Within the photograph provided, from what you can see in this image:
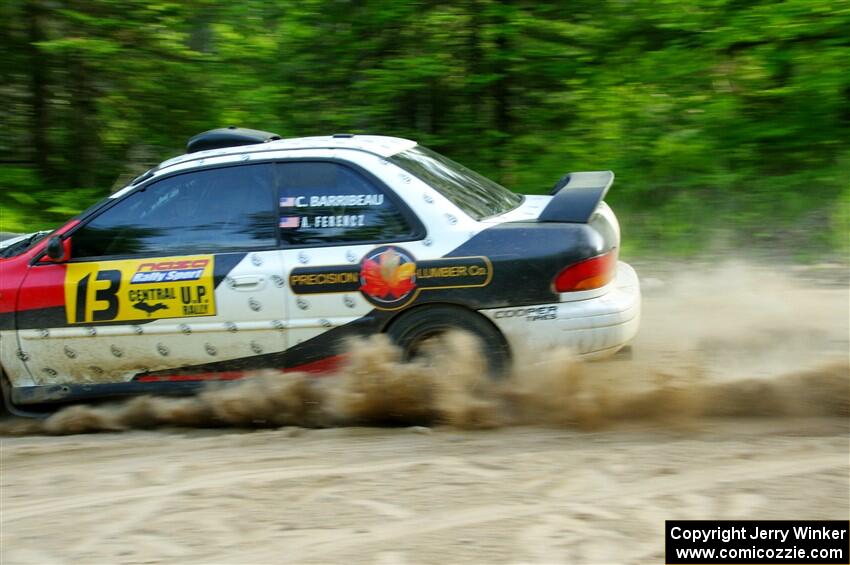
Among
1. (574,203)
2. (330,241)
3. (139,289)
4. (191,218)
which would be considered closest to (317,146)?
(330,241)

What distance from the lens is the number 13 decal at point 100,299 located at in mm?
4766

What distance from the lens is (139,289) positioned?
4727 millimetres

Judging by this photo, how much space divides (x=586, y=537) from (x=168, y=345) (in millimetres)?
2525

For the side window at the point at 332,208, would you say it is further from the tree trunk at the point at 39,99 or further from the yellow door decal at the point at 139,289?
the tree trunk at the point at 39,99

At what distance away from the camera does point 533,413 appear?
14.7 feet

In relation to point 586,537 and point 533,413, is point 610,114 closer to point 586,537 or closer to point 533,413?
point 533,413

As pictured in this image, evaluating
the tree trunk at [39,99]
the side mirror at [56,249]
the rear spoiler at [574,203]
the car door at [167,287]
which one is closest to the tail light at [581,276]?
the rear spoiler at [574,203]

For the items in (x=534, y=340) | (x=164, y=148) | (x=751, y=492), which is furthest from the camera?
(x=164, y=148)

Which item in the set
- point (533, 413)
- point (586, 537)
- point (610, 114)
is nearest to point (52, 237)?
point (533, 413)

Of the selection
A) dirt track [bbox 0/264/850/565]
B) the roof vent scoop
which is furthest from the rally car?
dirt track [bbox 0/264/850/565]

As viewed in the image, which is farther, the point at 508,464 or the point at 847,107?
the point at 847,107

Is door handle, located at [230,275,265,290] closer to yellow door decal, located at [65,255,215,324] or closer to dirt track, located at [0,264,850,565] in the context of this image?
yellow door decal, located at [65,255,215,324]

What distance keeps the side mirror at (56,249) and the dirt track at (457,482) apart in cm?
99

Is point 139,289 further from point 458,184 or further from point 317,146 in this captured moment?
point 458,184
